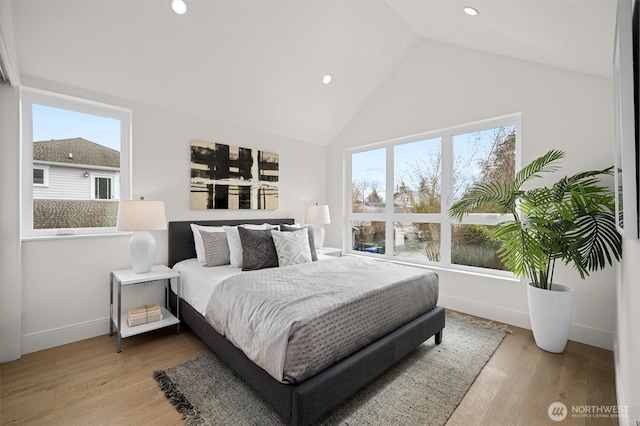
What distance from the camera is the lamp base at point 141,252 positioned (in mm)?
2645

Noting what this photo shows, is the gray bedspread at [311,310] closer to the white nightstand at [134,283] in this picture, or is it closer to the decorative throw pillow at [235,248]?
the decorative throw pillow at [235,248]

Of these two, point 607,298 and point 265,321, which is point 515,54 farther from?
point 265,321

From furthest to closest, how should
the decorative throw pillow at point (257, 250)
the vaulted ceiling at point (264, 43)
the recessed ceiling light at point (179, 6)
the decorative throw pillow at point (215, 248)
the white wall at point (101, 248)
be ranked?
1. the decorative throw pillow at point (215, 248)
2. the decorative throw pillow at point (257, 250)
3. the white wall at point (101, 248)
4. the recessed ceiling light at point (179, 6)
5. the vaulted ceiling at point (264, 43)

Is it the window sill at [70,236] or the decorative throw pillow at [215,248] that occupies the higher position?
the window sill at [70,236]

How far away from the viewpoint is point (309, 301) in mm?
1790

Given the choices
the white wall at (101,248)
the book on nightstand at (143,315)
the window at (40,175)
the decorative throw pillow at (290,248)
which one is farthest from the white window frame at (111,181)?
the decorative throw pillow at (290,248)

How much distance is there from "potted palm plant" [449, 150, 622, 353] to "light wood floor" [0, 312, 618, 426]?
0.32 meters

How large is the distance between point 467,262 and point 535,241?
51.0 inches

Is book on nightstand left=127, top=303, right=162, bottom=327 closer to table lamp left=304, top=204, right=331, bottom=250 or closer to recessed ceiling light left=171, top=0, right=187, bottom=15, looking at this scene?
table lamp left=304, top=204, right=331, bottom=250

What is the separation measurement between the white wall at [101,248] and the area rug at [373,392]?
1.18 metres

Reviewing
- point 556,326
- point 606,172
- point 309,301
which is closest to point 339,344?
point 309,301

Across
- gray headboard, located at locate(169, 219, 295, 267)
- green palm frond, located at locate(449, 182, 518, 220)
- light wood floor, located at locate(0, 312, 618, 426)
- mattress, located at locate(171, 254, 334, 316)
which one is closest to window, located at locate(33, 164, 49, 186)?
gray headboard, located at locate(169, 219, 295, 267)

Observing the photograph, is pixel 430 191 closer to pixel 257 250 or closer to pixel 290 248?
pixel 290 248

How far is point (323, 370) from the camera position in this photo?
1.62 m
